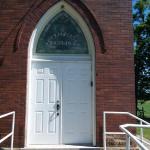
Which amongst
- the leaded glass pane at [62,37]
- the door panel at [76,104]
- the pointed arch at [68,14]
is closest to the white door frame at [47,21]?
the pointed arch at [68,14]

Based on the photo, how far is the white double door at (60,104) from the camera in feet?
32.8

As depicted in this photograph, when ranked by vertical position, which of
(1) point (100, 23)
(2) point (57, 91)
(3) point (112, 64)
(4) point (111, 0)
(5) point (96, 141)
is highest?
(4) point (111, 0)

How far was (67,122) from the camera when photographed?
10.1 m

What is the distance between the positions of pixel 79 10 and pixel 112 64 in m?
1.92

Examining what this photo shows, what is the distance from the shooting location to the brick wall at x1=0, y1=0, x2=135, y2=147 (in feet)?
32.4

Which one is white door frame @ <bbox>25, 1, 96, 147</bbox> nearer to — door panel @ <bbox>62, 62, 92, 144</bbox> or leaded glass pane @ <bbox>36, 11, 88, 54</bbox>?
leaded glass pane @ <bbox>36, 11, 88, 54</bbox>

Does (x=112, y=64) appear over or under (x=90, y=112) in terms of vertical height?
over

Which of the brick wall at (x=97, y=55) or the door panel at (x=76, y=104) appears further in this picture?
the door panel at (x=76, y=104)

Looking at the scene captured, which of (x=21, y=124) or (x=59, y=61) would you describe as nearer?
(x=21, y=124)

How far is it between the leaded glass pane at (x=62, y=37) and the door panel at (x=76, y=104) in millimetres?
539

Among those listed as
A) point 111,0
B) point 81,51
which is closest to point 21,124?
point 81,51

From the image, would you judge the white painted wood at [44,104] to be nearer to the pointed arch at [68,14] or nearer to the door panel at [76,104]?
the door panel at [76,104]

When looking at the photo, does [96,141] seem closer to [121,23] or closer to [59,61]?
[59,61]

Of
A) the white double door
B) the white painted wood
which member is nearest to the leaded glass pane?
the white double door
